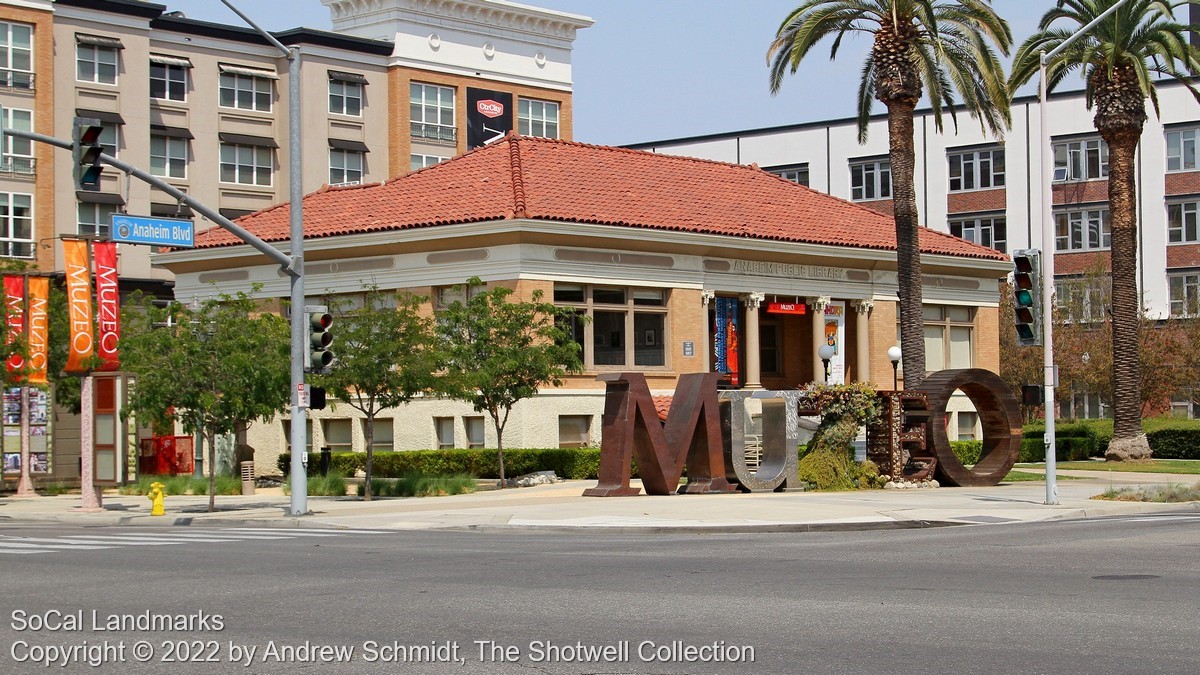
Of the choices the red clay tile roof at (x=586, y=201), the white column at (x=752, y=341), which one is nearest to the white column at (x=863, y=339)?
the red clay tile roof at (x=586, y=201)

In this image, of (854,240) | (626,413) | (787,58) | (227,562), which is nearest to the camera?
(227,562)

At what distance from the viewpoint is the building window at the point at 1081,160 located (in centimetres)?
7538

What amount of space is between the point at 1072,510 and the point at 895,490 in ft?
21.2

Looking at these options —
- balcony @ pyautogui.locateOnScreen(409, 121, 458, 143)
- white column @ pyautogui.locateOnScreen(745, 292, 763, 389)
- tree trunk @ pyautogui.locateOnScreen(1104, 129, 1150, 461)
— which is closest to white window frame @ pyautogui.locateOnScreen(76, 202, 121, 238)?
balcony @ pyautogui.locateOnScreen(409, 121, 458, 143)

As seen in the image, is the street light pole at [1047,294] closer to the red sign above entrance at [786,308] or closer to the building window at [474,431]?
the building window at [474,431]

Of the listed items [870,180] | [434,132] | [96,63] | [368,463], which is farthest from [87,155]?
[870,180]

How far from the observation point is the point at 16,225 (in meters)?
60.4

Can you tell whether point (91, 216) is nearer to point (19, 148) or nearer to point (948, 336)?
point (19, 148)

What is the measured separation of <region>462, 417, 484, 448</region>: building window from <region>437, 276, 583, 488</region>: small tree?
5.01m

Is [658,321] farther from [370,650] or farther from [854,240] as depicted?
[370,650]

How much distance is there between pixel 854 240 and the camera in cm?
4669

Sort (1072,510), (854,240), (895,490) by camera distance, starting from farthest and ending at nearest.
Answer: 1. (854,240)
2. (895,490)
3. (1072,510)

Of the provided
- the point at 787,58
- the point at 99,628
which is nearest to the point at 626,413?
the point at 787,58

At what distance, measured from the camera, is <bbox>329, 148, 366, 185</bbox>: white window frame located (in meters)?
71.8
